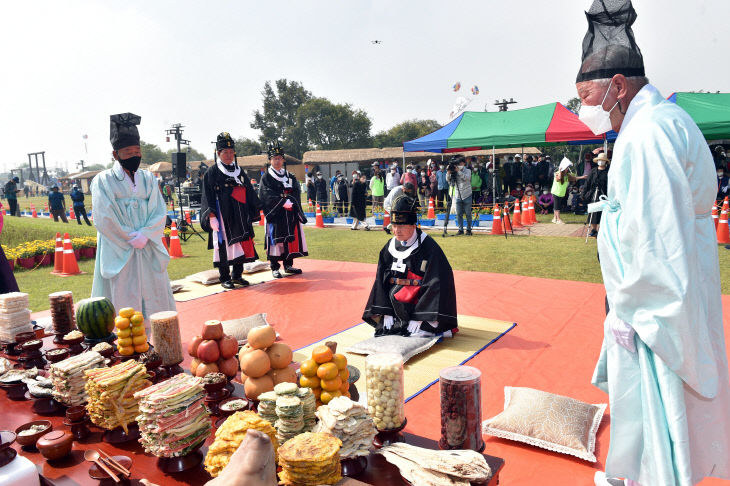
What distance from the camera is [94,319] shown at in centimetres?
323

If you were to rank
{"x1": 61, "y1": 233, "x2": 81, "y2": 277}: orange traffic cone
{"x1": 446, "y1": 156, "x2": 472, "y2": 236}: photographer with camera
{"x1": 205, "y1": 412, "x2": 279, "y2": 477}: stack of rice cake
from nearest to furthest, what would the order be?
{"x1": 205, "y1": 412, "x2": 279, "y2": 477}: stack of rice cake
{"x1": 61, "y1": 233, "x2": 81, "y2": 277}: orange traffic cone
{"x1": 446, "y1": 156, "x2": 472, "y2": 236}: photographer with camera

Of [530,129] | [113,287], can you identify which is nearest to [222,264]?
[113,287]

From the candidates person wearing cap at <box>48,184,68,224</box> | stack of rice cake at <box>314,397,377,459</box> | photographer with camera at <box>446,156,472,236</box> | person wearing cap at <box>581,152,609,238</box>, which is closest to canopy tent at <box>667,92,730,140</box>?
person wearing cap at <box>581,152,609,238</box>

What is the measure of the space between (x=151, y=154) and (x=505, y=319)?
10044 centimetres

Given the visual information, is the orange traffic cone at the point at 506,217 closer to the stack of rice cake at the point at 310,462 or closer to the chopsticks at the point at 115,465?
the stack of rice cake at the point at 310,462

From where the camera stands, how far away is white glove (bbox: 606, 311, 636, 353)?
1876mm

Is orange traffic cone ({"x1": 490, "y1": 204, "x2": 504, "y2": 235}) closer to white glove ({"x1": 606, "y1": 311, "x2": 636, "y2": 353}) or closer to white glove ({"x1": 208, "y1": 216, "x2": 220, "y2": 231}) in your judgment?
white glove ({"x1": 208, "y1": 216, "x2": 220, "y2": 231})

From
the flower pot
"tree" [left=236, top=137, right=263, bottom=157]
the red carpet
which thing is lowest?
the red carpet

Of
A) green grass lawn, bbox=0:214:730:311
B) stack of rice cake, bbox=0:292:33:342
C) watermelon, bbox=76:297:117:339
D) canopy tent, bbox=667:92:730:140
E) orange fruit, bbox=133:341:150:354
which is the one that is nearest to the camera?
orange fruit, bbox=133:341:150:354

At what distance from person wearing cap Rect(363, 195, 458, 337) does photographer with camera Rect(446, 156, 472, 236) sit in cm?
760

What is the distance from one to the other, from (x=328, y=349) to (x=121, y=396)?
37.8 inches

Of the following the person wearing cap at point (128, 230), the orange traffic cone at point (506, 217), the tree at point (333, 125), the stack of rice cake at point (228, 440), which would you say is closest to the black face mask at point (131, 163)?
the person wearing cap at point (128, 230)

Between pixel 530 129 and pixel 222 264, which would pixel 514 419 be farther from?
pixel 530 129

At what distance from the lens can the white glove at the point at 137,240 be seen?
15.3 feet
